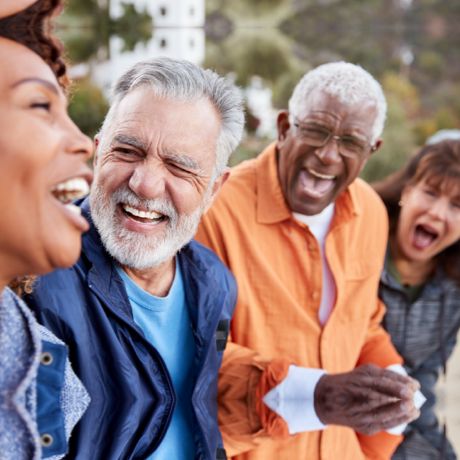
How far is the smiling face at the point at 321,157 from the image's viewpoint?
157 cm

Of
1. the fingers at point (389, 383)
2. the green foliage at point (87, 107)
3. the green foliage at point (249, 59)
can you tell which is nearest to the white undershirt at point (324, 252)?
the fingers at point (389, 383)

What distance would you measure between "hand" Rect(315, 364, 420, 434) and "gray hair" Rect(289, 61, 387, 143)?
55 cm

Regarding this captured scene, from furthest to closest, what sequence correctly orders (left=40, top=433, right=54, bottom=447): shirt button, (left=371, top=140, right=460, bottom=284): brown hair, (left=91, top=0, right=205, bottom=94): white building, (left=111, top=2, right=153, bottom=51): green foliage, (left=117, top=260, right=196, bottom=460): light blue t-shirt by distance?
1. (left=111, top=2, right=153, bottom=51): green foliage
2. (left=91, top=0, right=205, bottom=94): white building
3. (left=371, top=140, right=460, bottom=284): brown hair
4. (left=117, top=260, right=196, bottom=460): light blue t-shirt
5. (left=40, top=433, right=54, bottom=447): shirt button

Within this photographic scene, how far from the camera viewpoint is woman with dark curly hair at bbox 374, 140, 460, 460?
73.7 inches

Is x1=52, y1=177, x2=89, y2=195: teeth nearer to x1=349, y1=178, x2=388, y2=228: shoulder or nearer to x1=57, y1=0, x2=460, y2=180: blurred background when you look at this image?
x1=349, y1=178, x2=388, y2=228: shoulder

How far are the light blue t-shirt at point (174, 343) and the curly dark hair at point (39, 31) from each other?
487 mm

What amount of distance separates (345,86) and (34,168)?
1.03 meters

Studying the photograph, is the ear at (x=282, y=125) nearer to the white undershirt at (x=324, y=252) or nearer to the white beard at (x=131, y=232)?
the white undershirt at (x=324, y=252)

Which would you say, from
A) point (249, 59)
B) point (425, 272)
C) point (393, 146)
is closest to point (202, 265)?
point (425, 272)

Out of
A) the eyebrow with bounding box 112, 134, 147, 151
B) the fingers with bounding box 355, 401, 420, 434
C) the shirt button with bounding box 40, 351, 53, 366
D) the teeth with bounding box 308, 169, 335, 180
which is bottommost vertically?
the fingers with bounding box 355, 401, 420, 434

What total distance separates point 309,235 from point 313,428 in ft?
1.44

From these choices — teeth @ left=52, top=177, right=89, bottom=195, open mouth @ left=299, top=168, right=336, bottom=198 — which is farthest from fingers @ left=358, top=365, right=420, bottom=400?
teeth @ left=52, top=177, right=89, bottom=195

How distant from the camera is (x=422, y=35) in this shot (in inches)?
365

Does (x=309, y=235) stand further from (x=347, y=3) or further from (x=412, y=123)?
(x=412, y=123)
